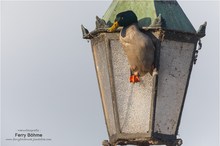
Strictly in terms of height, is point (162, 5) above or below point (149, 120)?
above

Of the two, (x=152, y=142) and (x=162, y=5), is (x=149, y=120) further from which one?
(x=162, y=5)

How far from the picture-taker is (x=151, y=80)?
15.0 m

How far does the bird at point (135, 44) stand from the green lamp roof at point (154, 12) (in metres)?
0.30

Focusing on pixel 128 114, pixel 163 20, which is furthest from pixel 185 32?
pixel 128 114

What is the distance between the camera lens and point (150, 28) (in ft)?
49.0

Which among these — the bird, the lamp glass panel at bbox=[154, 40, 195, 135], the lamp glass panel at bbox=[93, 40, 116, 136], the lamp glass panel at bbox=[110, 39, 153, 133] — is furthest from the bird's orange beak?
the lamp glass panel at bbox=[154, 40, 195, 135]

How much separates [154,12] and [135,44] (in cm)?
68

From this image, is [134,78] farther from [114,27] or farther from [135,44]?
[114,27]

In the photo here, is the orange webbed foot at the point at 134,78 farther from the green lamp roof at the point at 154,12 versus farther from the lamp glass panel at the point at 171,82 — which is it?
the green lamp roof at the point at 154,12

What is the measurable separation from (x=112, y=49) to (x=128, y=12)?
0.65 metres

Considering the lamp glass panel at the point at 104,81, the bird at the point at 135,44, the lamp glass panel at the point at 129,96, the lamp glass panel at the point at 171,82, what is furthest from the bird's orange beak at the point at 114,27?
the lamp glass panel at the point at 171,82

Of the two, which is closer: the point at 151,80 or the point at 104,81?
the point at 151,80

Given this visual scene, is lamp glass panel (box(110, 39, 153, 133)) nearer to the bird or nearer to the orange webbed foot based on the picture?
the orange webbed foot

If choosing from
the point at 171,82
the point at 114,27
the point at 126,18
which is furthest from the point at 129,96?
the point at 126,18
